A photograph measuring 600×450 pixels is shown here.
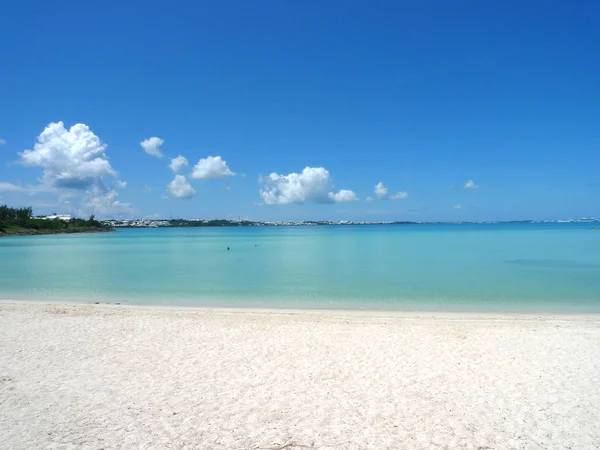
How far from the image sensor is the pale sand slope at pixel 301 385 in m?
5.42

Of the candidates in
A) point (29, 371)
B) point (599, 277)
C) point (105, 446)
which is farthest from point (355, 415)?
point (599, 277)

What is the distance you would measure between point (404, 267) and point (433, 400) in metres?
23.9

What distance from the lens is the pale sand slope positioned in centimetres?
542

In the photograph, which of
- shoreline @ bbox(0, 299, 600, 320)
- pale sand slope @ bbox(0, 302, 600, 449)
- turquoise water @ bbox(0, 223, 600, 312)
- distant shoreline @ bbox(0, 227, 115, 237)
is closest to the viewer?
pale sand slope @ bbox(0, 302, 600, 449)

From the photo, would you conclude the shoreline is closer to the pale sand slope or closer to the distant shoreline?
the pale sand slope

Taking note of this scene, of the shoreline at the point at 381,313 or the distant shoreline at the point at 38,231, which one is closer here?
the shoreline at the point at 381,313

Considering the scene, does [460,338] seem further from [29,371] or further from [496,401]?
[29,371]

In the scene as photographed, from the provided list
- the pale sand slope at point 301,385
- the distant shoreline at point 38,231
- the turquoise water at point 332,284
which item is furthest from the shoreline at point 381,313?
the distant shoreline at point 38,231

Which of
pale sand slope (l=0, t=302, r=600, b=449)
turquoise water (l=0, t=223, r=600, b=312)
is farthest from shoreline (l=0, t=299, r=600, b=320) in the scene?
pale sand slope (l=0, t=302, r=600, b=449)

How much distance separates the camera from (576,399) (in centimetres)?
642

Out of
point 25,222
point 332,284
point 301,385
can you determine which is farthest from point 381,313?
point 25,222

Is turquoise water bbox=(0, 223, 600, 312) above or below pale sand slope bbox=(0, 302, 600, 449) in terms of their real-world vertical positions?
below

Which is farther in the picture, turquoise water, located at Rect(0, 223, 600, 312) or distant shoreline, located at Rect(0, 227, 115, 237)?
distant shoreline, located at Rect(0, 227, 115, 237)

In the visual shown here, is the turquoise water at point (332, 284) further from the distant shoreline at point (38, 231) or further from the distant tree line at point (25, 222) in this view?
the distant tree line at point (25, 222)
